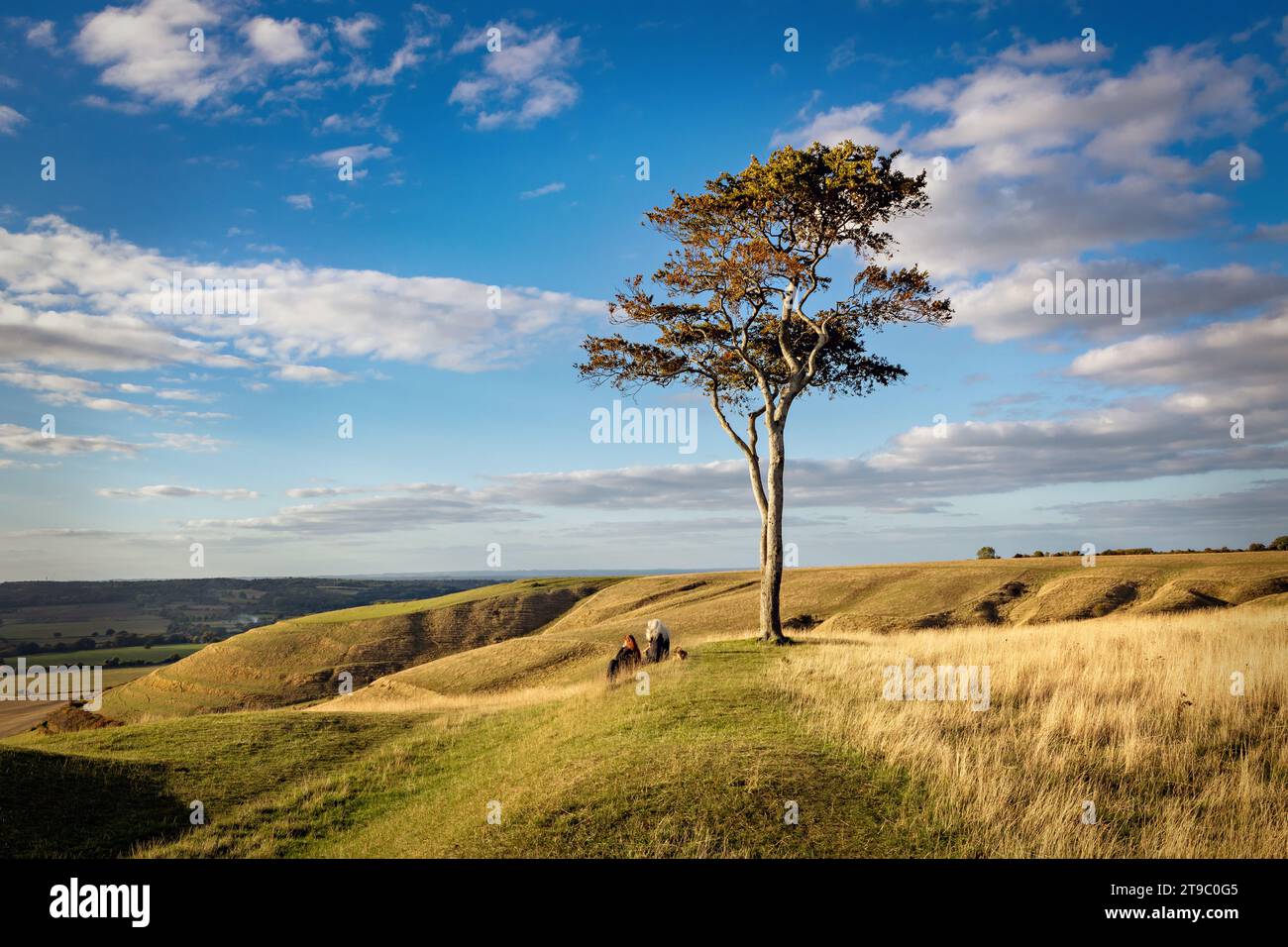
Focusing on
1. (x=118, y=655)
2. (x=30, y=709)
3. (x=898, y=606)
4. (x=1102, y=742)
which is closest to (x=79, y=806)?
(x=1102, y=742)

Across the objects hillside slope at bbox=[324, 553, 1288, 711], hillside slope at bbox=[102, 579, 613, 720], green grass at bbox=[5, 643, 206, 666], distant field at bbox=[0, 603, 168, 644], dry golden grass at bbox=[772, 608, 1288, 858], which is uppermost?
dry golden grass at bbox=[772, 608, 1288, 858]

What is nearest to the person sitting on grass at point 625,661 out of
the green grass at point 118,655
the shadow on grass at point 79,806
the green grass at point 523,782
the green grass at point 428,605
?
the green grass at point 523,782

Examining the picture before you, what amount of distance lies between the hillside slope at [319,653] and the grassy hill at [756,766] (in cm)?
4661

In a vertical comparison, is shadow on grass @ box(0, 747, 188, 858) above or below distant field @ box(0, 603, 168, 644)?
above

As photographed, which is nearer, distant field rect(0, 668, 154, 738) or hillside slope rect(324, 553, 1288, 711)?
hillside slope rect(324, 553, 1288, 711)

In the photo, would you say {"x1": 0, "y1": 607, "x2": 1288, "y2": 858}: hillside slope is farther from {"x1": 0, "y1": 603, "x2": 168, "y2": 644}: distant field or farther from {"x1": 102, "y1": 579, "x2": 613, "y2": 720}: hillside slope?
{"x1": 0, "y1": 603, "x2": 168, "y2": 644}: distant field

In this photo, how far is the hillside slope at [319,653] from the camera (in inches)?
2589

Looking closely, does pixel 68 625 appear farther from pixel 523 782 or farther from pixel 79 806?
pixel 523 782

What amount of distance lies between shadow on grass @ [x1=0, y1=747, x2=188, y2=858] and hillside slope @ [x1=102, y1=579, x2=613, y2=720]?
49.6 m

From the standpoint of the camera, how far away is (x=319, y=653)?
241 feet

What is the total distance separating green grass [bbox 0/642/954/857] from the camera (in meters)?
9.38

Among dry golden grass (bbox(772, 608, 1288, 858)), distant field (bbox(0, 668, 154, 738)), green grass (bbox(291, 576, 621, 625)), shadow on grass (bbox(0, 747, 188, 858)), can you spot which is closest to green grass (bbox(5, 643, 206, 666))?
distant field (bbox(0, 668, 154, 738))

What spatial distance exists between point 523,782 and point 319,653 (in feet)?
223
